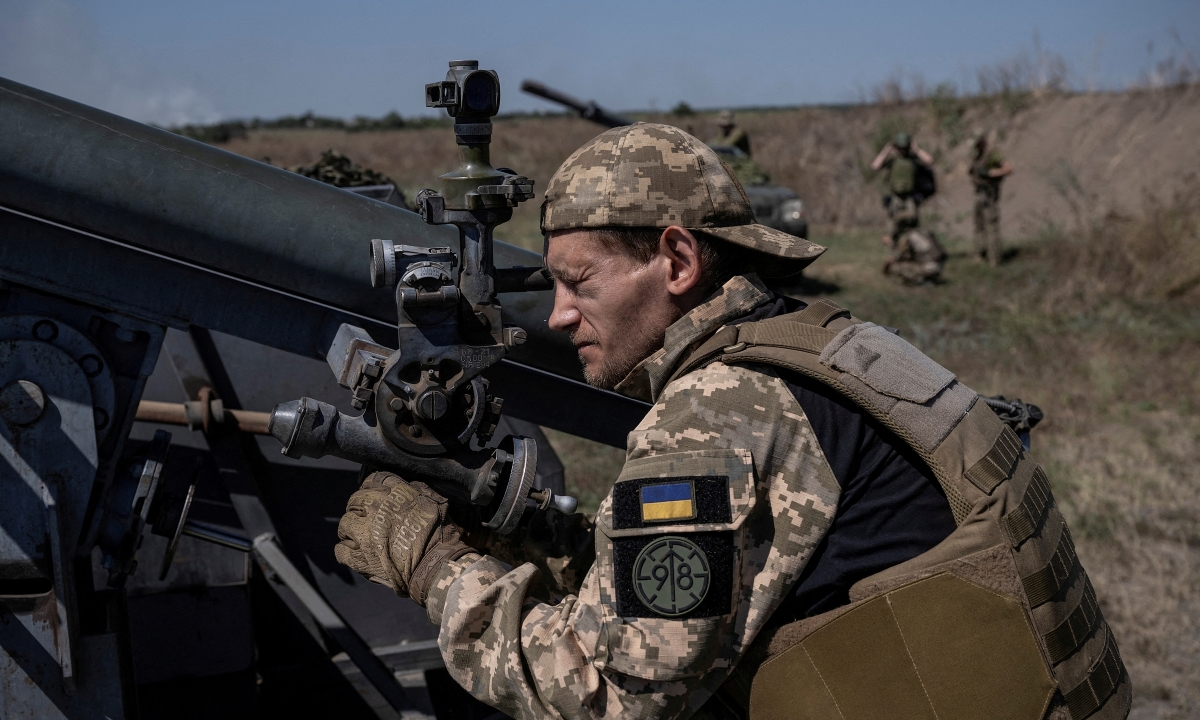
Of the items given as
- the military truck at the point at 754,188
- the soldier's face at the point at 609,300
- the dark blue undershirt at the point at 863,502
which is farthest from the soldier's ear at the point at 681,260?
the military truck at the point at 754,188

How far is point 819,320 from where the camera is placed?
7.00ft

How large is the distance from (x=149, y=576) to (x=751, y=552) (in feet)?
7.67

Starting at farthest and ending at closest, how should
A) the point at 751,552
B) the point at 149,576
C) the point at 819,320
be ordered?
1. the point at 149,576
2. the point at 819,320
3. the point at 751,552

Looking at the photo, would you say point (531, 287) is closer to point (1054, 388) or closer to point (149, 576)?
point (149, 576)

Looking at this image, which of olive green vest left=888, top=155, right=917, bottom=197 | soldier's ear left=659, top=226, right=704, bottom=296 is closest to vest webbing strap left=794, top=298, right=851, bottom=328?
soldier's ear left=659, top=226, right=704, bottom=296

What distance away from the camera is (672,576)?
1.85 m

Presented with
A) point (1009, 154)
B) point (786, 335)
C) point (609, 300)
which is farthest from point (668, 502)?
point (1009, 154)

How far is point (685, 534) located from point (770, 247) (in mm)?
690

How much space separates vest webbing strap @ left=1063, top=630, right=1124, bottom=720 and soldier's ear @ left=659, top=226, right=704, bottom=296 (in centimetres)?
109

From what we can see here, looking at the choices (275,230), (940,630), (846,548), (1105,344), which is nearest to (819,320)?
(846,548)

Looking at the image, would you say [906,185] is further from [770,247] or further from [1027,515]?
[1027,515]

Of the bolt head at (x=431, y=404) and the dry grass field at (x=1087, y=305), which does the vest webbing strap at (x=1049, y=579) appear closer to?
the bolt head at (x=431, y=404)

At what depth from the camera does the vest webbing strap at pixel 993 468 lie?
6.44 feet

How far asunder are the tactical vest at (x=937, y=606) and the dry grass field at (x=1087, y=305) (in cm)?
242
